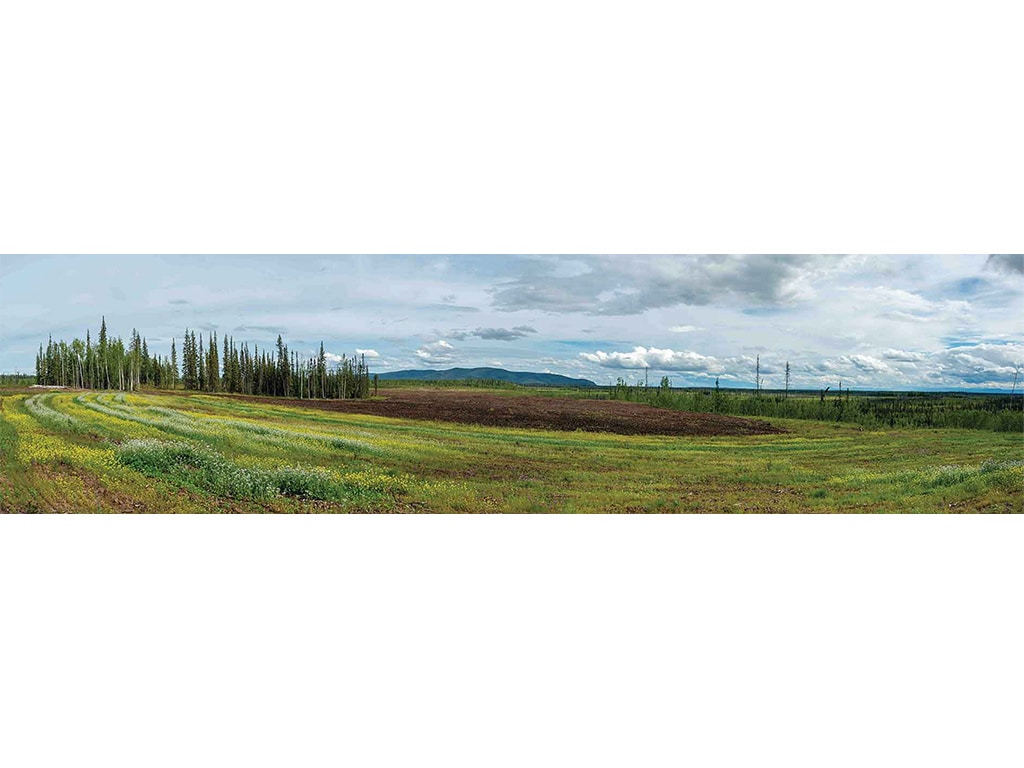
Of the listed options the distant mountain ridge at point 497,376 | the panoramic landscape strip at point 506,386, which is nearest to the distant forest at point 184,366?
the panoramic landscape strip at point 506,386

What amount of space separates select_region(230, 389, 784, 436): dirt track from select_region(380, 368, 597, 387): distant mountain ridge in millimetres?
208

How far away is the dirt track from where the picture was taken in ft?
34.5

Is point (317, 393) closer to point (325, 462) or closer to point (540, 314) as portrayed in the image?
point (325, 462)

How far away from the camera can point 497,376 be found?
10.4 meters

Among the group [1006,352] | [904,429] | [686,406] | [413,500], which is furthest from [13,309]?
[1006,352]

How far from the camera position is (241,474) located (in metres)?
9.53

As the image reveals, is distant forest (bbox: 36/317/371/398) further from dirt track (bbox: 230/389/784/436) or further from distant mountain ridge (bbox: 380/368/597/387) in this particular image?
distant mountain ridge (bbox: 380/368/597/387)

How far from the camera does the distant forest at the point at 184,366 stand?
10234mm

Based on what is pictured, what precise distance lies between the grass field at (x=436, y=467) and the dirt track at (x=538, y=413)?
207 mm

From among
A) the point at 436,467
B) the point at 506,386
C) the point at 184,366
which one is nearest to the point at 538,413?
the point at 506,386

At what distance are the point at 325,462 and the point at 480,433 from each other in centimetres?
214

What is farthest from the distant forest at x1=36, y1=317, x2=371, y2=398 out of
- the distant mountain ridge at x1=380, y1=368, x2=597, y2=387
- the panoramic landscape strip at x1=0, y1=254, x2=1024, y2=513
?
the distant mountain ridge at x1=380, y1=368, x2=597, y2=387

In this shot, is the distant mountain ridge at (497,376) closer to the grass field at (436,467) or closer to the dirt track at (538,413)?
the dirt track at (538,413)

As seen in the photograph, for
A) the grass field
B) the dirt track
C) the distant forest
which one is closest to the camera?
the grass field
